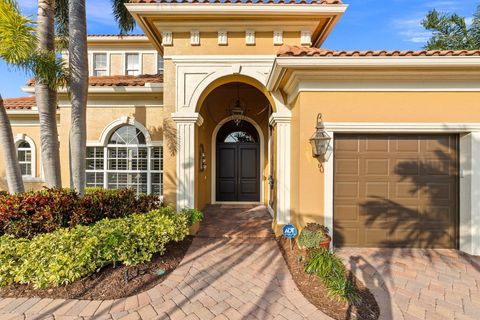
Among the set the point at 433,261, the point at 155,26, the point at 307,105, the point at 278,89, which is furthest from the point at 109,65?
the point at 433,261

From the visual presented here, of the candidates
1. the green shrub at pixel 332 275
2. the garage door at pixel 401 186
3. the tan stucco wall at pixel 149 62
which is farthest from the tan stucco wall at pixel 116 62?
the green shrub at pixel 332 275

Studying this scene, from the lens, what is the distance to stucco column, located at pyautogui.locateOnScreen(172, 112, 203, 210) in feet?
18.9

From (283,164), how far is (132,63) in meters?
11.3

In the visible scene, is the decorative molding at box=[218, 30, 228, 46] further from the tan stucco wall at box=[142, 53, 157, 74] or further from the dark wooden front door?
the tan stucco wall at box=[142, 53, 157, 74]

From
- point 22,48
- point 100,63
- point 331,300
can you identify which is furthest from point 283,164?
point 100,63

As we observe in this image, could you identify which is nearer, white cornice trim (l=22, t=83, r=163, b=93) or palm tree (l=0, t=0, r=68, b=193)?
palm tree (l=0, t=0, r=68, b=193)

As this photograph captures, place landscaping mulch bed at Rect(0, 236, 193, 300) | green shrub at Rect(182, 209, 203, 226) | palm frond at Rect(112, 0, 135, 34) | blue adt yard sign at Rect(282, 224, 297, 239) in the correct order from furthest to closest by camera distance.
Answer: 1. palm frond at Rect(112, 0, 135, 34)
2. green shrub at Rect(182, 209, 203, 226)
3. blue adt yard sign at Rect(282, 224, 297, 239)
4. landscaping mulch bed at Rect(0, 236, 193, 300)

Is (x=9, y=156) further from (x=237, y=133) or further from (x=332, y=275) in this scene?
(x=237, y=133)

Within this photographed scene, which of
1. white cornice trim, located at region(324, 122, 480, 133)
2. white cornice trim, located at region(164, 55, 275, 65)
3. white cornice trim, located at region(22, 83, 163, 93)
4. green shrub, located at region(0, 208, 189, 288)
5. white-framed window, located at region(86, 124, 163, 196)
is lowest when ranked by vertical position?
green shrub, located at region(0, 208, 189, 288)

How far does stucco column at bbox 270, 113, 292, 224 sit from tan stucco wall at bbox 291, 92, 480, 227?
947 mm

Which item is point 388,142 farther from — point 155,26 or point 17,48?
point 17,48

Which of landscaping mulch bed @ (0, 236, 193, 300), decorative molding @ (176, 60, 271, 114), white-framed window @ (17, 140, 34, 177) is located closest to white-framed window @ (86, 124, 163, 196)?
decorative molding @ (176, 60, 271, 114)

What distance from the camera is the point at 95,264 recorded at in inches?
139

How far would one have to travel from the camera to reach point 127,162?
778cm
